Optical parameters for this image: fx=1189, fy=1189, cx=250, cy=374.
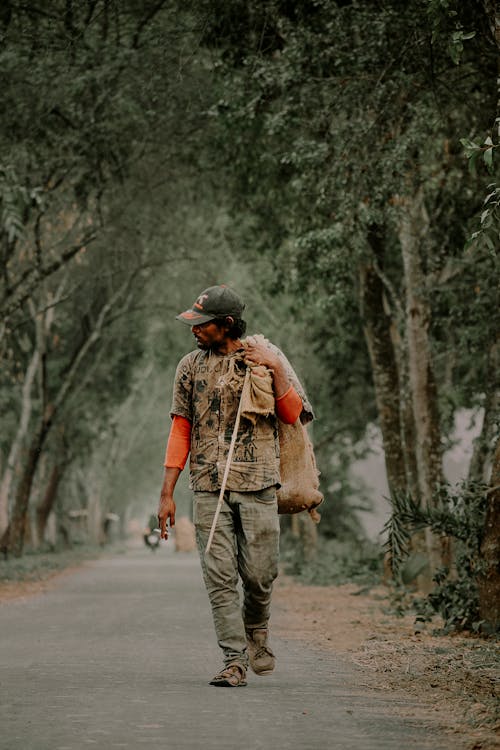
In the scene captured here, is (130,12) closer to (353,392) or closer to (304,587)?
(304,587)

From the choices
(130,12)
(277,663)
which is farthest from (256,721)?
(130,12)

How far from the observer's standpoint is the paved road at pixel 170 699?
527 cm

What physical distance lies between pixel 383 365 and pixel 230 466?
11.5 meters

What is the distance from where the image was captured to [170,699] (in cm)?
633

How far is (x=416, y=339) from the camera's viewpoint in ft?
48.1

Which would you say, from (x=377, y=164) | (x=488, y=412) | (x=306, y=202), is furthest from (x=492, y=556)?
(x=306, y=202)

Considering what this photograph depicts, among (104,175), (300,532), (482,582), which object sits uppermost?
(104,175)

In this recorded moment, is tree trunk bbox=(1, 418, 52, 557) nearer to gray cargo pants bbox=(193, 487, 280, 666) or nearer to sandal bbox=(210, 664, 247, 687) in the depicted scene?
gray cargo pants bbox=(193, 487, 280, 666)

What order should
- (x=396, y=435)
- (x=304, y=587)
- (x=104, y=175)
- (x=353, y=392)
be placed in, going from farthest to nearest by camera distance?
(x=353, y=392)
(x=104, y=175)
(x=304, y=587)
(x=396, y=435)

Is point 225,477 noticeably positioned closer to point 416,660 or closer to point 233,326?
point 233,326

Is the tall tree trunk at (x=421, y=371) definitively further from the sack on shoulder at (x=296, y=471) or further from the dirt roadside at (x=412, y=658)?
the sack on shoulder at (x=296, y=471)

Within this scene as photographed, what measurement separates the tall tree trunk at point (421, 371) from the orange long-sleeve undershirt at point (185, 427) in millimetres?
6531

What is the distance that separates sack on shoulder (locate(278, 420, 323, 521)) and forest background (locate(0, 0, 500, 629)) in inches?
62.6

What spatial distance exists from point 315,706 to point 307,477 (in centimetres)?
152
